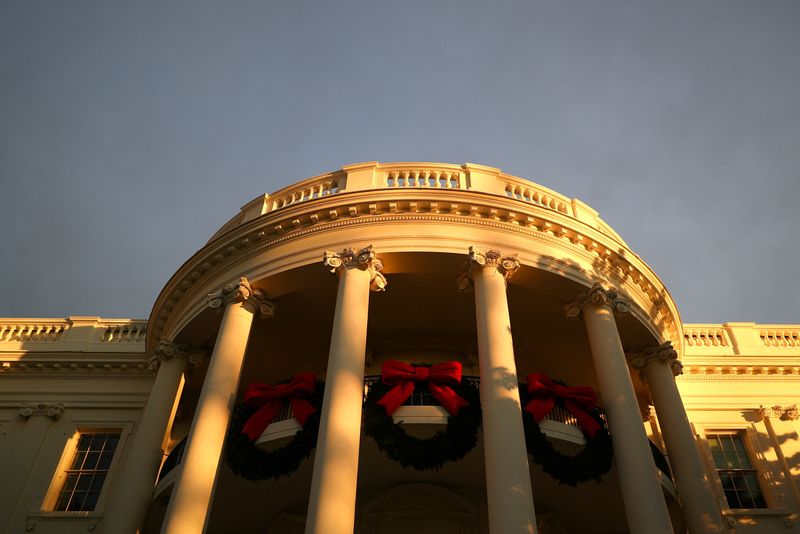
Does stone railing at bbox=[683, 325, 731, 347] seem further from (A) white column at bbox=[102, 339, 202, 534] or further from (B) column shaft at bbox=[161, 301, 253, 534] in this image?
(A) white column at bbox=[102, 339, 202, 534]

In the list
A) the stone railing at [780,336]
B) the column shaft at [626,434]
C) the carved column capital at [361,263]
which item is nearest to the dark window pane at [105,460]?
the carved column capital at [361,263]

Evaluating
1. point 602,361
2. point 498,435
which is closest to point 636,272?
point 602,361

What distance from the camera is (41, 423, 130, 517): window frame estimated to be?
17.1 meters

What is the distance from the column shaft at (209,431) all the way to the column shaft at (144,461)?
2756 mm

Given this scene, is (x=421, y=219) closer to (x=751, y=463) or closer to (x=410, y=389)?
(x=410, y=389)

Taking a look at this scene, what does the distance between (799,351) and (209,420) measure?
60.1ft

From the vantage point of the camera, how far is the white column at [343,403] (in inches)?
412

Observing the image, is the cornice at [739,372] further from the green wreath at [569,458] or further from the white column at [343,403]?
the white column at [343,403]

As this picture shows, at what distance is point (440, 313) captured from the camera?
17672 millimetres

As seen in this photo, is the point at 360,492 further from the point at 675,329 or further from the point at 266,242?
the point at 675,329

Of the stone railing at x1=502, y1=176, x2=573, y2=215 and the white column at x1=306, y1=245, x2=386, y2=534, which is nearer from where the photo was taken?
the white column at x1=306, y1=245, x2=386, y2=534

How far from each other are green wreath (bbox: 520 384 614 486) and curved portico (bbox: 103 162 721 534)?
Answer: 0.46 metres

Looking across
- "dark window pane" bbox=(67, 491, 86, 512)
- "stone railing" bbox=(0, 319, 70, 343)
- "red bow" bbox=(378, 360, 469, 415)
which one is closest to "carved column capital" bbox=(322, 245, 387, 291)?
"red bow" bbox=(378, 360, 469, 415)

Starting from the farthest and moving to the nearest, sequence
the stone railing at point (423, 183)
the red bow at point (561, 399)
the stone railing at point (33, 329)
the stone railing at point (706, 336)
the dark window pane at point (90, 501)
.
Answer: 1. the stone railing at point (33, 329)
2. the stone railing at point (706, 336)
3. the dark window pane at point (90, 501)
4. the stone railing at point (423, 183)
5. the red bow at point (561, 399)
